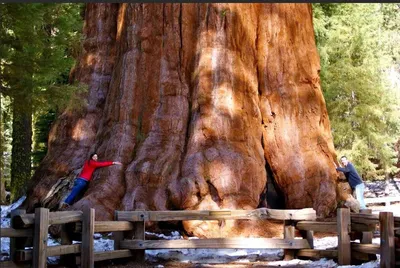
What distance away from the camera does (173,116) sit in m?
13.2

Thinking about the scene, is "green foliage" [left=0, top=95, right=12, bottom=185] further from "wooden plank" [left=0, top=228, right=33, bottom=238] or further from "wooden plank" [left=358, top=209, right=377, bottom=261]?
"wooden plank" [left=358, top=209, right=377, bottom=261]

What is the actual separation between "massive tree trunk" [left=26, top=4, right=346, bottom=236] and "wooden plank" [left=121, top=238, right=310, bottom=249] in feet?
3.67

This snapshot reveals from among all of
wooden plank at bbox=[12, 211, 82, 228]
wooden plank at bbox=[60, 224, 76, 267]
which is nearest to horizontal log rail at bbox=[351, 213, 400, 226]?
wooden plank at bbox=[12, 211, 82, 228]

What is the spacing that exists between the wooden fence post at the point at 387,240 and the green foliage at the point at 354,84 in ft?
48.5

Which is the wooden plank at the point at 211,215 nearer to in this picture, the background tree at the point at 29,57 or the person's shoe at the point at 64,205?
the background tree at the point at 29,57

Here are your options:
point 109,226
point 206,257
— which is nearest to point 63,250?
point 109,226

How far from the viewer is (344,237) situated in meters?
9.77

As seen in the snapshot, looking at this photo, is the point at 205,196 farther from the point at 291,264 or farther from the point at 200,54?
the point at 200,54

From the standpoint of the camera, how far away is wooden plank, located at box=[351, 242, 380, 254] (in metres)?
9.16

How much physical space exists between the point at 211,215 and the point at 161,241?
95 centimetres

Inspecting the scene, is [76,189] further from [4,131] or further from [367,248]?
[4,131]

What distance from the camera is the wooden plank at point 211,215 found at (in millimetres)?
10250

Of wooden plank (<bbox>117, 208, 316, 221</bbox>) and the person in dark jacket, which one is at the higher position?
the person in dark jacket

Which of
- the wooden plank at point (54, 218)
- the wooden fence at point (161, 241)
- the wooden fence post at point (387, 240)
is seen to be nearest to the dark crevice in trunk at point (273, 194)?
the wooden fence at point (161, 241)
